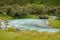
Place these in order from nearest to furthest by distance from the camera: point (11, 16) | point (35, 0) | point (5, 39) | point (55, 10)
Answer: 1. point (5, 39)
2. point (11, 16)
3. point (55, 10)
4. point (35, 0)

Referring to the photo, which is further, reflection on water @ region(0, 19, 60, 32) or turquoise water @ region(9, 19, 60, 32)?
turquoise water @ region(9, 19, 60, 32)

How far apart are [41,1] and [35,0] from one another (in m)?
5.60

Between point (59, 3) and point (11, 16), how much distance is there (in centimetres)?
4799

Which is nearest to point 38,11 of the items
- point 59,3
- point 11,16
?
point 11,16

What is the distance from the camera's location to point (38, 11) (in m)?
90.2

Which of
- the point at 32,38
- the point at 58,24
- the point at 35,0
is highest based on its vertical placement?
the point at 32,38

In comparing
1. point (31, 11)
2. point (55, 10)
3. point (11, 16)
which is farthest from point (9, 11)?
point (55, 10)

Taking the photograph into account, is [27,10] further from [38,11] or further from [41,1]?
[41,1]

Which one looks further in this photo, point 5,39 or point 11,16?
point 11,16

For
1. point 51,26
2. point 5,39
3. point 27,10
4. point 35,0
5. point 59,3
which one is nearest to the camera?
point 5,39

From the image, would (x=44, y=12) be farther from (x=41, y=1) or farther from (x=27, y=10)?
(x=41, y=1)

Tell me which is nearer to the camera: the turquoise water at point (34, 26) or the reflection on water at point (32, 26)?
the reflection on water at point (32, 26)

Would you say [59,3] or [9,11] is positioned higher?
[9,11]

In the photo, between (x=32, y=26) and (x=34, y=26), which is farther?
(x=34, y=26)
